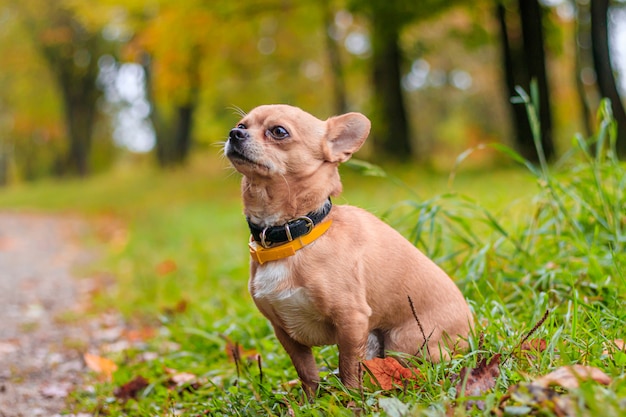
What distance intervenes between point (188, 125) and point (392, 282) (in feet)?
75.4

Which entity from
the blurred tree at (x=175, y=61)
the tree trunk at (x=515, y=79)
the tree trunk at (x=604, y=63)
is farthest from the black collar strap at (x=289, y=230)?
the blurred tree at (x=175, y=61)

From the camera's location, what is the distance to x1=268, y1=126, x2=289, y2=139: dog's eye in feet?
8.21

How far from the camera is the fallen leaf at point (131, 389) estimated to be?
129 inches

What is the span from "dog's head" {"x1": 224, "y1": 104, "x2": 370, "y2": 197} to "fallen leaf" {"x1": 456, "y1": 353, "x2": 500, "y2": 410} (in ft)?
2.85

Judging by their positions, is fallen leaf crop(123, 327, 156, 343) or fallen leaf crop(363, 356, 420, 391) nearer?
fallen leaf crop(363, 356, 420, 391)

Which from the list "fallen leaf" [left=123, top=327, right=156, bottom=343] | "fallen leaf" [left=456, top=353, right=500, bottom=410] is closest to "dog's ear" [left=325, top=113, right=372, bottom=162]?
"fallen leaf" [left=456, top=353, right=500, bottom=410]

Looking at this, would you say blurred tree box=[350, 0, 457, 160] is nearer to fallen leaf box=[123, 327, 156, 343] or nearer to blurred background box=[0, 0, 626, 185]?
blurred background box=[0, 0, 626, 185]

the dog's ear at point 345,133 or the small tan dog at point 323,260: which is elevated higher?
the dog's ear at point 345,133

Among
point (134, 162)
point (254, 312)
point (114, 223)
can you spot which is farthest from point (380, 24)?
point (134, 162)

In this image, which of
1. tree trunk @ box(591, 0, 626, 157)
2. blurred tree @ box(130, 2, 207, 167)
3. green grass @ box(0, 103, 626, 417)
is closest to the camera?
green grass @ box(0, 103, 626, 417)

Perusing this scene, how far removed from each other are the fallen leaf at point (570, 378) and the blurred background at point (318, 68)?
391 centimetres

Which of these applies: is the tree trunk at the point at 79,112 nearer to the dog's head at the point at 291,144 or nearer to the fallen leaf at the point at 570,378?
the dog's head at the point at 291,144

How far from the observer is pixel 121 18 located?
18.4 meters

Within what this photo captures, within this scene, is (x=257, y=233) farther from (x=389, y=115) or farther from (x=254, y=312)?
(x=389, y=115)
